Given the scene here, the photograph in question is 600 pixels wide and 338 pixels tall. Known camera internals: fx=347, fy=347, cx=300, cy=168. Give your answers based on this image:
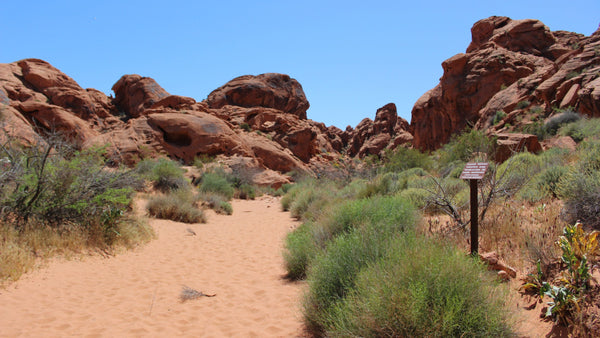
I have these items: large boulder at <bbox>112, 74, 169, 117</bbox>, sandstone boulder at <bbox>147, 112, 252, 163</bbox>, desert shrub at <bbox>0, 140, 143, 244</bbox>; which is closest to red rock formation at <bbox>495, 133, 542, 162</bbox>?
desert shrub at <bbox>0, 140, 143, 244</bbox>

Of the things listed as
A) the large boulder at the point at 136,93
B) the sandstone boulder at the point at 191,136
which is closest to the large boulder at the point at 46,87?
the large boulder at the point at 136,93

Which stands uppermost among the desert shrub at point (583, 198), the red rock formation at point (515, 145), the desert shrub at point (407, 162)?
the red rock formation at point (515, 145)

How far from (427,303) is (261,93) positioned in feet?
140

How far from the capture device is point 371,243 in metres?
3.86

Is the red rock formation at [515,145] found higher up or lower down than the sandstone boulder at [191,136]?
lower down

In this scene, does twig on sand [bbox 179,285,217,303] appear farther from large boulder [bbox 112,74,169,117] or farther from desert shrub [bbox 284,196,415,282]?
large boulder [bbox 112,74,169,117]

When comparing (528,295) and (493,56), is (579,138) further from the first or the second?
(493,56)

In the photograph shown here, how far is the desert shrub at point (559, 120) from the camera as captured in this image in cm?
1702

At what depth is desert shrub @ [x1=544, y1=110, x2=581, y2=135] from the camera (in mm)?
17023

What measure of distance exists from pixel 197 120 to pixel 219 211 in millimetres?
14688

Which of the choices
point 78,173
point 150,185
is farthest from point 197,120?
point 78,173

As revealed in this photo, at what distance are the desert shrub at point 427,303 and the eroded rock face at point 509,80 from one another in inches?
754

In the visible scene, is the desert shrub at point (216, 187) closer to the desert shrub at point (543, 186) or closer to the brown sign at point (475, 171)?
the desert shrub at point (543, 186)

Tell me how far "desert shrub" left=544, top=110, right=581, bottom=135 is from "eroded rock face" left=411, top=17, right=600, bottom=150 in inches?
28.7
